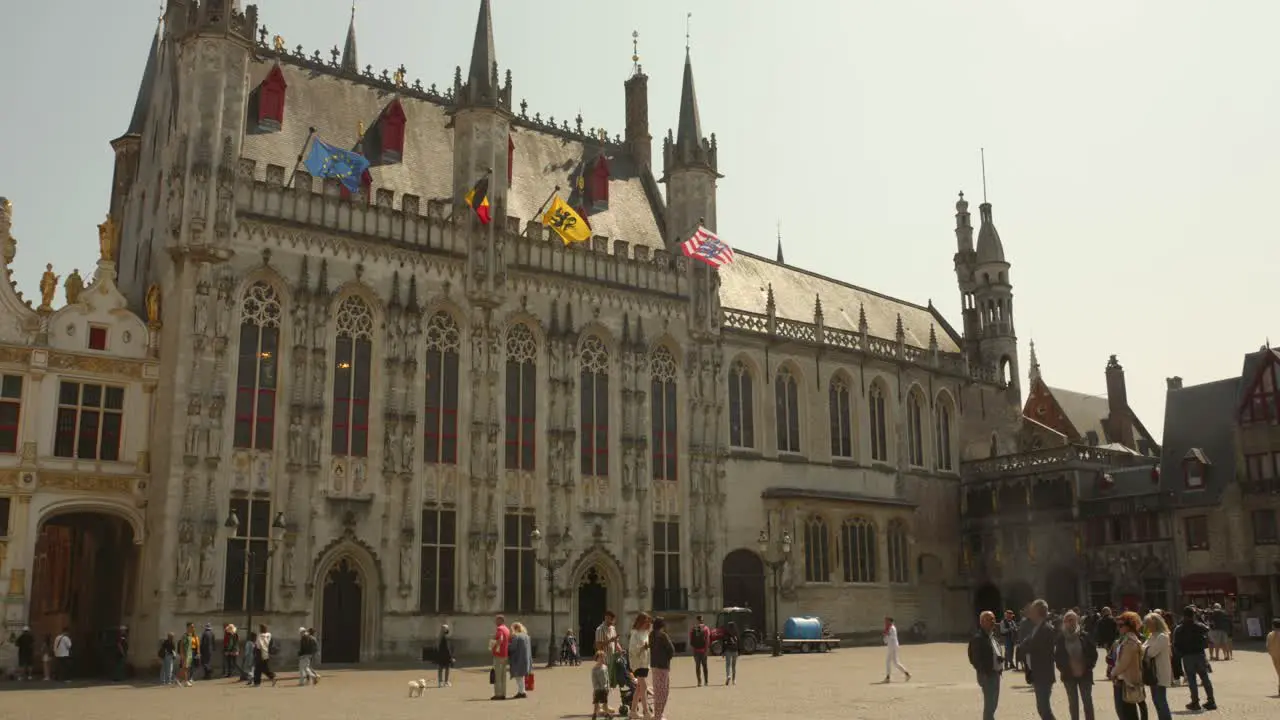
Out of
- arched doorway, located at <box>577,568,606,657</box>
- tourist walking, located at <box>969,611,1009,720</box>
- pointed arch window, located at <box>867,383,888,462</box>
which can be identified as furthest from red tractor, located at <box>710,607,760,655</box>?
tourist walking, located at <box>969,611,1009,720</box>

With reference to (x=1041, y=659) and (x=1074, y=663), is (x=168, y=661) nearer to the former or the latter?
(x=1041, y=659)

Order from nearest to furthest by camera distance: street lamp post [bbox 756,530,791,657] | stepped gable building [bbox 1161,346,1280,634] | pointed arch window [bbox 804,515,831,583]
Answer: street lamp post [bbox 756,530,791,657] < stepped gable building [bbox 1161,346,1280,634] < pointed arch window [bbox 804,515,831,583]

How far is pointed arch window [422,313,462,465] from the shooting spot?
4016 cm

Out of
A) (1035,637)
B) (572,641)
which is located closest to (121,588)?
(572,641)

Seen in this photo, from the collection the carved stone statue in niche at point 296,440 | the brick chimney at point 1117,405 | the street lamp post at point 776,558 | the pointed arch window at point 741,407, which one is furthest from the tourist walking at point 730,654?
the brick chimney at point 1117,405

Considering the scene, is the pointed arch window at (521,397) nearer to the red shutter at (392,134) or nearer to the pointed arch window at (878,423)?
the red shutter at (392,134)

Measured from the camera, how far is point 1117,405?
78.2 meters

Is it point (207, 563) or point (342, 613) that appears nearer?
point (207, 563)

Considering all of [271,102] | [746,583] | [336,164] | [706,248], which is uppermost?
[271,102]

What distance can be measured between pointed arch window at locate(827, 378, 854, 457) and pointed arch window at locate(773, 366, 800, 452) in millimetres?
1934

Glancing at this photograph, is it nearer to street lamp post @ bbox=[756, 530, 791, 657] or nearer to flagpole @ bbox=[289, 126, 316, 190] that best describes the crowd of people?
street lamp post @ bbox=[756, 530, 791, 657]

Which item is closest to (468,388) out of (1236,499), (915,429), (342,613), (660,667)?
(342,613)

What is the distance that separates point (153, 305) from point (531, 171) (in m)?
17.4

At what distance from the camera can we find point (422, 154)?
4594 centimetres
